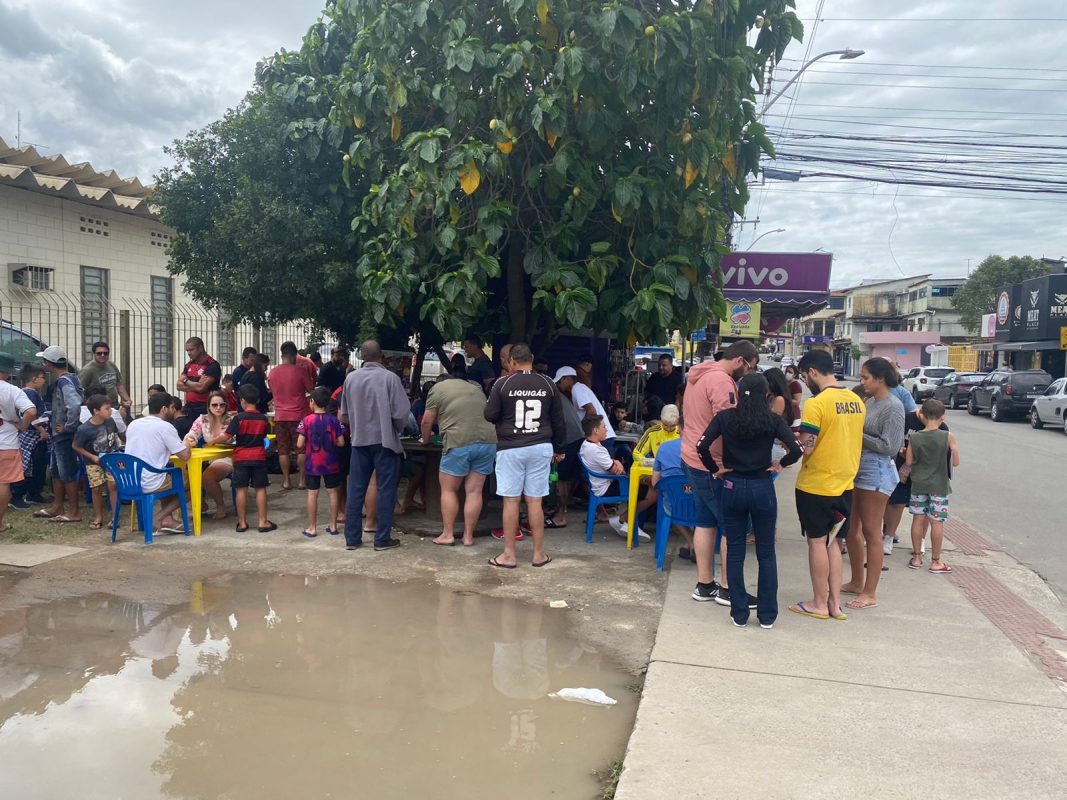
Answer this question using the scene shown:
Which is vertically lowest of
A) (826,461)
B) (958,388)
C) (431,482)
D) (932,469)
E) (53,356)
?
(431,482)

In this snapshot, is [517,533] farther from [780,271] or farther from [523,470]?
[780,271]

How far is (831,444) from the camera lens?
5.18 m

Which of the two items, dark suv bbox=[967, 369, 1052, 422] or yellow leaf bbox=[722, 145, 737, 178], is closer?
yellow leaf bbox=[722, 145, 737, 178]

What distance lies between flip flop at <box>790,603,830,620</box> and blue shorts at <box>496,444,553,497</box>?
2124 millimetres

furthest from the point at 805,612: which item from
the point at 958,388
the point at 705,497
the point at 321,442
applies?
the point at 958,388

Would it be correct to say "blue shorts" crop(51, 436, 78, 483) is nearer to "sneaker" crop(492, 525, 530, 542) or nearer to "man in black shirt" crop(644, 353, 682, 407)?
"sneaker" crop(492, 525, 530, 542)

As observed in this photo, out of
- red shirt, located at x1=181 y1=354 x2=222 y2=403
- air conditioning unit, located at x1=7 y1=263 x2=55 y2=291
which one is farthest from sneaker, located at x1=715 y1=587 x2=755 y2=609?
air conditioning unit, located at x1=7 y1=263 x2=55 y2=291

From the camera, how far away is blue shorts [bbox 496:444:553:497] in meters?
6.61

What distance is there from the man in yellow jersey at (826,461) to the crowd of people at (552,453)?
0.01 m

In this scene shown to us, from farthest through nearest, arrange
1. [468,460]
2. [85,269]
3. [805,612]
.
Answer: [85,269]
[468,460]
[805,612]

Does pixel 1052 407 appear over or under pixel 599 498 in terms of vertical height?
over

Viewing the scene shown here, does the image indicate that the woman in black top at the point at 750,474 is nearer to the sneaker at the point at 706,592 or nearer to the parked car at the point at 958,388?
the sneaker at the point at 706,592

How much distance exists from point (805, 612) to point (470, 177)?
14.4 feet

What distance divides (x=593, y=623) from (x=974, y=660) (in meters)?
2.33
